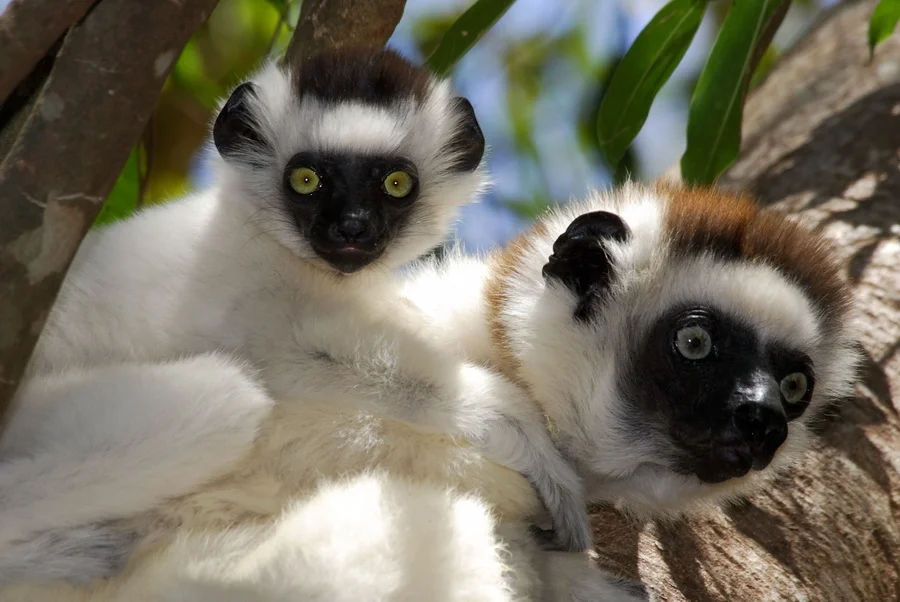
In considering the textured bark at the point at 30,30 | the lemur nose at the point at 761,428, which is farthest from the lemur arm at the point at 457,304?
the textured bark at the point at 30,30

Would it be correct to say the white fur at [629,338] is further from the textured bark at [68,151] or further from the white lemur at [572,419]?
the textured bark at [68,151]

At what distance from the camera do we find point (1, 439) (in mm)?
2412

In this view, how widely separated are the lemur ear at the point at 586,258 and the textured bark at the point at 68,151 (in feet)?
3.95

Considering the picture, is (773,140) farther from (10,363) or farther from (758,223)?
(10,363)

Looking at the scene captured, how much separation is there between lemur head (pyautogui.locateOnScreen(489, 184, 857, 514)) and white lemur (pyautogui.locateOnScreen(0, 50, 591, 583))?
17 centimetres

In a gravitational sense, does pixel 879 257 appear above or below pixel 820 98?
below

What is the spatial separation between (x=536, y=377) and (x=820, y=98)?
9.76ft

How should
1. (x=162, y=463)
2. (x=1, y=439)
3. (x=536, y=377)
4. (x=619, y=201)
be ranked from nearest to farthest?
(x=162, y=463), (x=1, y=439), (x=536, y=377), (x=619, y=201)

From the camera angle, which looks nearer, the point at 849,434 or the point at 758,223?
the point at 758,223

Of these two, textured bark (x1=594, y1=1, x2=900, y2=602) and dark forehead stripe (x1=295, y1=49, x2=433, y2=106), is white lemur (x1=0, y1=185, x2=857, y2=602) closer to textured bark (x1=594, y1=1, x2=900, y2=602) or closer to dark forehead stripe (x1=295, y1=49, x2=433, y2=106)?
textured bark (x1=594, y1=1, x2=900, y2=602)

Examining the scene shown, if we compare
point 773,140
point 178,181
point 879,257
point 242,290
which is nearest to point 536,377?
point 242,290

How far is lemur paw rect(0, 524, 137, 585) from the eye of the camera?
7.12 ft

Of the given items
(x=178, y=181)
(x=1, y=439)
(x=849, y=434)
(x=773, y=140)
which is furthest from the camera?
(x=178, y=181)

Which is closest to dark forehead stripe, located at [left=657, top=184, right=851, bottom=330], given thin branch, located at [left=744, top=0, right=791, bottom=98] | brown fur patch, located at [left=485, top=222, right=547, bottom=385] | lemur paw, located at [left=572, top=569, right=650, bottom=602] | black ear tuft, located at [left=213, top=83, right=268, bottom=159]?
brown fur patch, located at [left=485, top=222, right=547, bottom=385]
